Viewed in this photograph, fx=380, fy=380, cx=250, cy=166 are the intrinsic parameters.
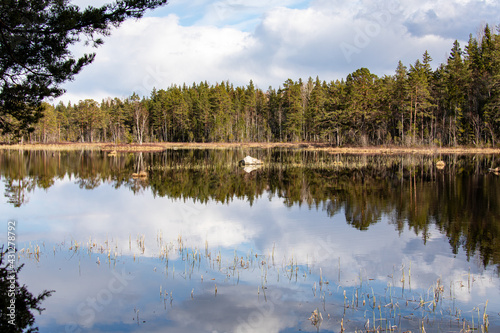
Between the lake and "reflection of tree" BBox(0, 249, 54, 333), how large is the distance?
0.26 metres

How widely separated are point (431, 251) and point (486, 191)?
1402cm

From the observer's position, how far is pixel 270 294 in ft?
29.5

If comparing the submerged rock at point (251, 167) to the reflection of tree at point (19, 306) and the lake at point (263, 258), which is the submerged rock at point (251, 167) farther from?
the reflection of tree at point (19, 306)

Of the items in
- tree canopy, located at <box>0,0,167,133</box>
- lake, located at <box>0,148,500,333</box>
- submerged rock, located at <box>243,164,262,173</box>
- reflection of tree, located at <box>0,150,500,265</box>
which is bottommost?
lake, located at <box>0,148,500,333</box>

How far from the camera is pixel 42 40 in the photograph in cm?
1205

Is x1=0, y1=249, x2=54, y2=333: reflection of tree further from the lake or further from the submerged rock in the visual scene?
the submerged rock

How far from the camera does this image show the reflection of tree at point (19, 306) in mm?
6935

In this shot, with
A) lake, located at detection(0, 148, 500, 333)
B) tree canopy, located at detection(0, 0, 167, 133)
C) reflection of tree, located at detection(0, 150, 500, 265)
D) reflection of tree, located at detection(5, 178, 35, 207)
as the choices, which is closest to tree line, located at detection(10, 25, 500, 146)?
reflection of tree, located at detection(0, 150, 500, 265)

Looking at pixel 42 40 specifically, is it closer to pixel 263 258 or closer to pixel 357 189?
Answer: pixel 263 258

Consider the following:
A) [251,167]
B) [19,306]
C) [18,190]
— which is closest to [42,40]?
[19,306]

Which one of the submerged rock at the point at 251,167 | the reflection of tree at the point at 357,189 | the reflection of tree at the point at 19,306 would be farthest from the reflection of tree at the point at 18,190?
the submerged rock at the point at 251,167

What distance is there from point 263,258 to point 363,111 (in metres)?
58.8

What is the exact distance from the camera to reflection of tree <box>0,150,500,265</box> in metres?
15.8

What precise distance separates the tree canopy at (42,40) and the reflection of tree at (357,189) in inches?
432
